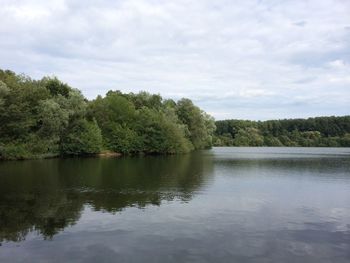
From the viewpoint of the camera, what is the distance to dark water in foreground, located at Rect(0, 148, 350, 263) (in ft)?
54.5

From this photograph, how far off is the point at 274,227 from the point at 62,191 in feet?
58.8

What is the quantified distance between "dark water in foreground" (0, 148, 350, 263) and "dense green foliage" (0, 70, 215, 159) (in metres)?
31.6

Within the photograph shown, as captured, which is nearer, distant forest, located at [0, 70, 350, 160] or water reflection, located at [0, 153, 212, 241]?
water reflection, located at [0, 153, 212, 241]

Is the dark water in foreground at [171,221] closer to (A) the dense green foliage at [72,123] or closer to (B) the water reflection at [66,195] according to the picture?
(B) the water reflection at [66,195]

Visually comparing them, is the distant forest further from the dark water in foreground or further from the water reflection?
the dark water in foreground

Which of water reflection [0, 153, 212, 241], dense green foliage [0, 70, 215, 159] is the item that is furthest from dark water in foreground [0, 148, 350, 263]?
dense green foliage [0, 70, 215, 159]

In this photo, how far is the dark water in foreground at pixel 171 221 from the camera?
16.6 metres

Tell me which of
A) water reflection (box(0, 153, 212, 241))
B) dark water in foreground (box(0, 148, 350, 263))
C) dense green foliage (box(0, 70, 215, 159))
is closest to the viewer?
dark water in foreground (box(0, 148, 350, 263))

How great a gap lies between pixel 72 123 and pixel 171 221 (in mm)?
61585

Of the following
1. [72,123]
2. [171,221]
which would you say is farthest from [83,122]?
[171,221]

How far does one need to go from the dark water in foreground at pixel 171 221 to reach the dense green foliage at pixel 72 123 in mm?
31621

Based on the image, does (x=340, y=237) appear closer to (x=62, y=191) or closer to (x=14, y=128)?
(x=62, y=191)

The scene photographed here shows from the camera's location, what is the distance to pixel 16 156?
6725 centimetres

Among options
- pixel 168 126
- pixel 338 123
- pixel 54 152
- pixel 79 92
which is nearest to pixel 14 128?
pixel 54 152
